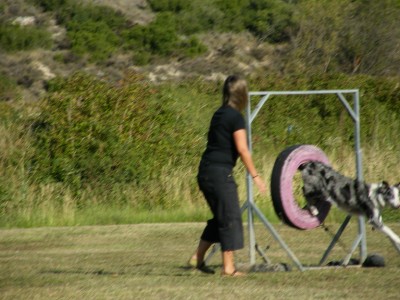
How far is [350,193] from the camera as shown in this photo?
10953mm

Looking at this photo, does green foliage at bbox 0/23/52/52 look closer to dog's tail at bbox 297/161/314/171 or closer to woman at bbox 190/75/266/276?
dog's tail at bbox 297/161/314/171

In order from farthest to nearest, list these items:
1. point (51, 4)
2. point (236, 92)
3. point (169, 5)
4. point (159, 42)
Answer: point (169, 5) → point (51, 4) → point (159, 42) → point (236, 92)

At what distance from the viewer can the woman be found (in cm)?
1014

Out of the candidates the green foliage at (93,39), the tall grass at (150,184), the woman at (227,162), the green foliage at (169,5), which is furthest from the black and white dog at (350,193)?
the green foliage at (169,5)

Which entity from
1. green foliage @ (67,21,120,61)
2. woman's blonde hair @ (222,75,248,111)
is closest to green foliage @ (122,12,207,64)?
green foliage @ (67,21,120,61)

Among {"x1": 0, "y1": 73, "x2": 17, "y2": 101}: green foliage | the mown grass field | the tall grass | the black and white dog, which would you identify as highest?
the black and white dog

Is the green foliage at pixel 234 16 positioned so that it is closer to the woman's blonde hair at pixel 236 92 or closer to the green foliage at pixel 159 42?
the green foliage at pixel 159 42

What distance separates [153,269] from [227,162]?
1.72 meters

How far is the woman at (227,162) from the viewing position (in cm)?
1014

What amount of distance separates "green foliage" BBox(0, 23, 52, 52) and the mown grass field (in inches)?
1016

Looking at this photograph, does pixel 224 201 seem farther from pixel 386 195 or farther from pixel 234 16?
pixel 234 16

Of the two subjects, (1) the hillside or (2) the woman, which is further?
(1) the hillside

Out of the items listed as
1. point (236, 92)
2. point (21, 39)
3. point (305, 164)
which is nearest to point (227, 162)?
point (236, 92)

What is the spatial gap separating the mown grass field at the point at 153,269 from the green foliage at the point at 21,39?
25800mm
